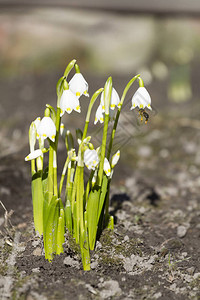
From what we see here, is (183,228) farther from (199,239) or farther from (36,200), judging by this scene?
(36,200)

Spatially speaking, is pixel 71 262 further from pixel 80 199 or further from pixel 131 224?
pixel 131 224

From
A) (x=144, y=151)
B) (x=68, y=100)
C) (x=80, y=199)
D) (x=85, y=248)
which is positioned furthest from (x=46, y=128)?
(x=144, y=151)

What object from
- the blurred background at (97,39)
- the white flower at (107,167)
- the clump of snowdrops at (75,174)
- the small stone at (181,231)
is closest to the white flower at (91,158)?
the clump of snowdrops at (75,174)

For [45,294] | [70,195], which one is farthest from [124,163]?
[45,294]

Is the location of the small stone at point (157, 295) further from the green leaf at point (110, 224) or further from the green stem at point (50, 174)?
the green stem at point (50, 174)

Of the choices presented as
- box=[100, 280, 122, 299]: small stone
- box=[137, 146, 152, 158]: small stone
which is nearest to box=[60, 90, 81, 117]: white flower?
box=[100, 280, 122, 299]: small stone

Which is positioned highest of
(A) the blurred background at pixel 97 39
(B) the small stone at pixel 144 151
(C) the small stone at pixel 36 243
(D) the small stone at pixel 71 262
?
(A) the blurred background at pixel 97 39
